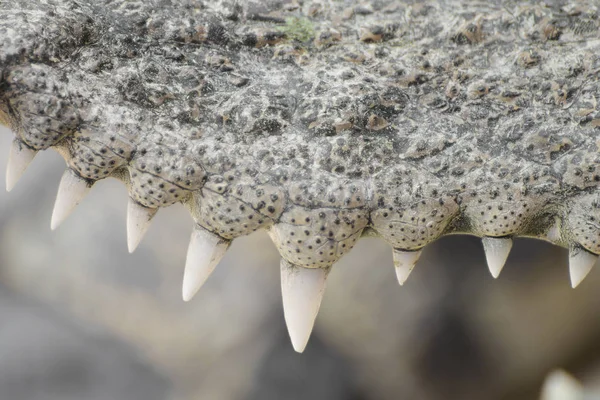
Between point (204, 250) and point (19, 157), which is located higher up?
point (19, 157)

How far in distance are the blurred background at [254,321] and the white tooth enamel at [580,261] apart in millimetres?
559

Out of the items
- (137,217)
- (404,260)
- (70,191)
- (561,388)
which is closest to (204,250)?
(137,217)

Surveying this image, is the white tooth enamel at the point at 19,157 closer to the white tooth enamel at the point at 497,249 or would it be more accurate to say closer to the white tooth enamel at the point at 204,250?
the white tooth enamel at the point at 204,250

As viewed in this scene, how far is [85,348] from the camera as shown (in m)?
2.03

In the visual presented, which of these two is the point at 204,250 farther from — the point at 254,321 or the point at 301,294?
the point at 254,321

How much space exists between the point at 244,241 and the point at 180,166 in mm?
828

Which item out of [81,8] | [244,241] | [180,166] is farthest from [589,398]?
[81,8]

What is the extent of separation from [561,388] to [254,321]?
924 millimetres

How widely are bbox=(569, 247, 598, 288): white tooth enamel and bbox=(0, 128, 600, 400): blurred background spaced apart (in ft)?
1.83

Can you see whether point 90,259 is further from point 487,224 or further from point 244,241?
point 487,224

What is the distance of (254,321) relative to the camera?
1.82 metres

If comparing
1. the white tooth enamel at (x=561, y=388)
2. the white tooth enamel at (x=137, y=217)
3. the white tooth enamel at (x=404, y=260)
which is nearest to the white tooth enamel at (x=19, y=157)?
the white tooth enamel at (x=137, y=217)

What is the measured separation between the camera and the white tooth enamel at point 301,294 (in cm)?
115

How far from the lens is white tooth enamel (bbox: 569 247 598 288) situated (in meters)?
1.11
